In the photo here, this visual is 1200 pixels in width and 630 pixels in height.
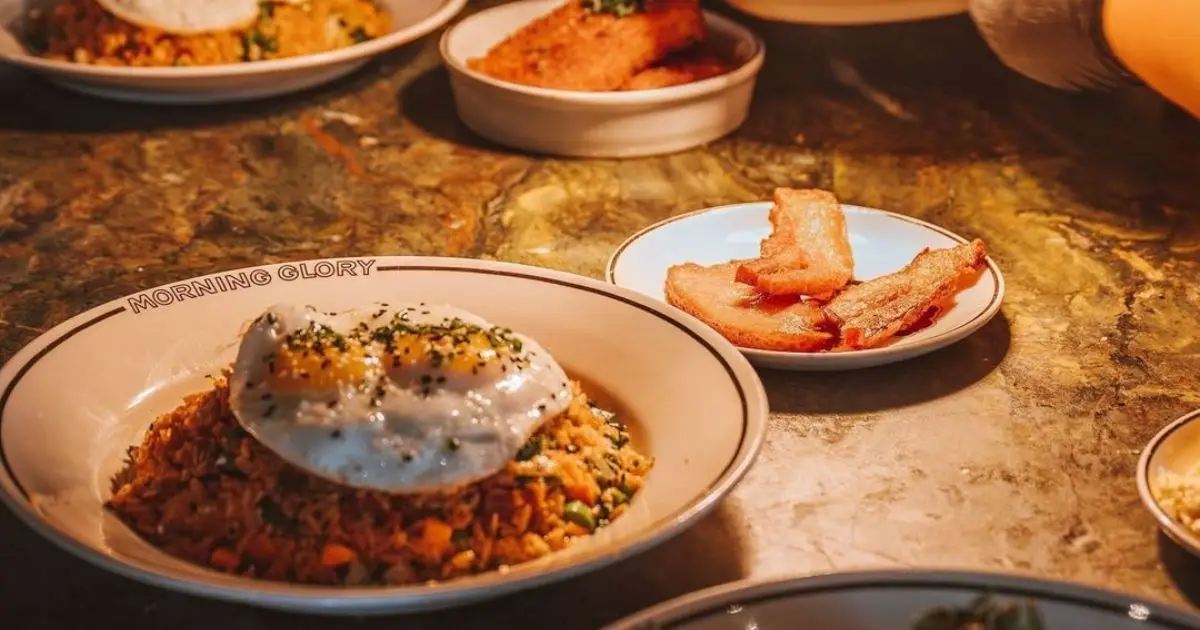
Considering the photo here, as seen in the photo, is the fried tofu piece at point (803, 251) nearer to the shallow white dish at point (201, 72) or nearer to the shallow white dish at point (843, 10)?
the shallow white dish at point (843, 10)

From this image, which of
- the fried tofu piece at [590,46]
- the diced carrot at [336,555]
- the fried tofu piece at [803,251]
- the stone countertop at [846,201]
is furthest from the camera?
the fried tofu piece at [590,46]

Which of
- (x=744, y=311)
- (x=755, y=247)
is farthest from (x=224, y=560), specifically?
(x=755, y=247)

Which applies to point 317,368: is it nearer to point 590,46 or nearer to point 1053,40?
point 590,46

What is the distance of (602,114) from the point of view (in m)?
2.40

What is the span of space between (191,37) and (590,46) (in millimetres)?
946

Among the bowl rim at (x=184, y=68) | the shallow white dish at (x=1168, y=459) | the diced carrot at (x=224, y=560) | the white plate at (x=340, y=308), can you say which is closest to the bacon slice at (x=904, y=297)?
the white plate at (x=340, y=308)

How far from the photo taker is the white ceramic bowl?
2.38m

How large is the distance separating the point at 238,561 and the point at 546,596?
1.05 feet

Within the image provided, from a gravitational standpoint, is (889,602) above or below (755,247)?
above

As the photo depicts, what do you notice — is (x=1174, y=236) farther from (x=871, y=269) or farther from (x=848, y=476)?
(x=848, y=476)

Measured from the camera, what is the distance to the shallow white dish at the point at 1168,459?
4.04ft

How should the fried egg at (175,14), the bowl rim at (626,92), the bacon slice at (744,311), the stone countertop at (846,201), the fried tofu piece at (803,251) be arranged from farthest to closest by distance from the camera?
1. the fried egg at (175,14)
2. the bowl rim at (626,92)
3. the fried tofu piece at (803,251)
4. the bacon slice at (744,311)
5. the stone countertop at (846,201)

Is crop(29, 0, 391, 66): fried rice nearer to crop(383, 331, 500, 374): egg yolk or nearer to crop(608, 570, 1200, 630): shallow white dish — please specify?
crop(383, 331, 500, 374): egg yolk

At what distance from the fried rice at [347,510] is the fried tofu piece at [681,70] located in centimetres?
135
